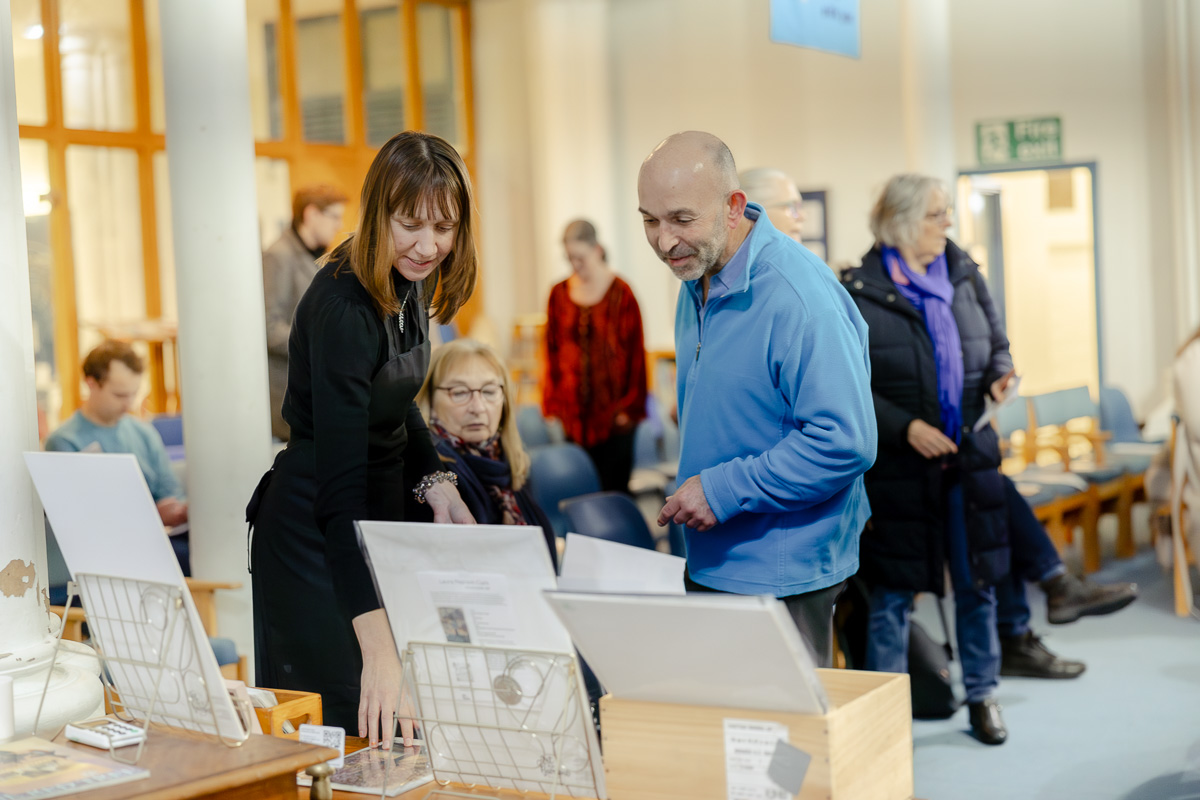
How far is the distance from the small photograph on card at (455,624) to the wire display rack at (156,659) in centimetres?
32

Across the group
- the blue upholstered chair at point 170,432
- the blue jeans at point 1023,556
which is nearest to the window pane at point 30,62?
the blue upholstered chair at point 170,432

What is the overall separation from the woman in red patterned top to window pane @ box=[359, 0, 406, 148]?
16.6 ft

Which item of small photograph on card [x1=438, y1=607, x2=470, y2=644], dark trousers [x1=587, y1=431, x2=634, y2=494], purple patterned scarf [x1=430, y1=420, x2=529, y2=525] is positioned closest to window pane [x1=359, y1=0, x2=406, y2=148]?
dark trousers [x1=587, y1=431, x2=634, y2=494]

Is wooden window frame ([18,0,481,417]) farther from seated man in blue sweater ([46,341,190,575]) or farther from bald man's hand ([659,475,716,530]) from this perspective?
bald man's hand ([659,475,716,530])

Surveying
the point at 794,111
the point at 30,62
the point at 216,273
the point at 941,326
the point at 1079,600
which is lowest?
the point at 1079,600

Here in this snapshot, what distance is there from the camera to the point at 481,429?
3406 mm

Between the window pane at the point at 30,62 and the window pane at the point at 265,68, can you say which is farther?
the window pane at the point at 265,68

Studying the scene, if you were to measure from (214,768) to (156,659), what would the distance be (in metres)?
0.20

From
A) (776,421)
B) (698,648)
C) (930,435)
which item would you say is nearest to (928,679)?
(930,435)

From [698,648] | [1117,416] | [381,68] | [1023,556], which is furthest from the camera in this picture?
[381,68]

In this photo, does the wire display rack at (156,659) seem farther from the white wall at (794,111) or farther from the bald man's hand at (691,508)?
the white wall at (794,111)

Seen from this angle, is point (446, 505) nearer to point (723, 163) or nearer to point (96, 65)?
point (723, 163)

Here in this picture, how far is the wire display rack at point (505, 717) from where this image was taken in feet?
5.00

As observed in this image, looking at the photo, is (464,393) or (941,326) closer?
(464,393)
